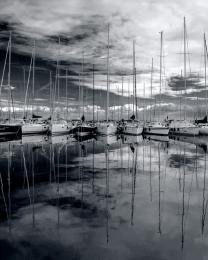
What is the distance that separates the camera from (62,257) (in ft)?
20.2

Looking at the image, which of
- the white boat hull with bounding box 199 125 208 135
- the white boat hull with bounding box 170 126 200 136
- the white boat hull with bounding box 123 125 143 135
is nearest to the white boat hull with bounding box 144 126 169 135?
the white boat hull with bounding box 123 125 143 135

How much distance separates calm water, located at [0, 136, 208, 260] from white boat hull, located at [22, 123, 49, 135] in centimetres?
3834

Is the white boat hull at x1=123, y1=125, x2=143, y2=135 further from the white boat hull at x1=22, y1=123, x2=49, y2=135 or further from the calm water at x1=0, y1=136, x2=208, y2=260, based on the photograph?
the calm water at x1=0, y1=136, x2=208, y2=260

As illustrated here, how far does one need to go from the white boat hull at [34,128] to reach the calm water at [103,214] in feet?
126

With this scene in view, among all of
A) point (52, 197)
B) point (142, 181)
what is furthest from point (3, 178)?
point (142, 181)

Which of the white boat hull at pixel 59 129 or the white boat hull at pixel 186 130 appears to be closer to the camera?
the white boat hull at pixel 186 130

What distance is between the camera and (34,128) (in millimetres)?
55188

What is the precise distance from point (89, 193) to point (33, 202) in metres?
2.26

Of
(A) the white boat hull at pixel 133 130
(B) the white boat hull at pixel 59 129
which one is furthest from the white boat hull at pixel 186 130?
(B) the white boat hull at pixel 59 129

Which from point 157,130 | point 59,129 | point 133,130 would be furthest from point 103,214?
point 59,129

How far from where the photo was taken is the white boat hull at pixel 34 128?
53.9 metres

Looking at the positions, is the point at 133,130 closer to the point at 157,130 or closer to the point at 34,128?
the point at 157,130

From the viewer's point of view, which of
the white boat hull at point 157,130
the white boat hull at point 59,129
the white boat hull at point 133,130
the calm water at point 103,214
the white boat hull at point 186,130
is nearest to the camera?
the calm water at point 103,214

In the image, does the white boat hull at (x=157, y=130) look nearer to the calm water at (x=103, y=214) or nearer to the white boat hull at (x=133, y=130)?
the white boat hull at (x=133, y=130)
